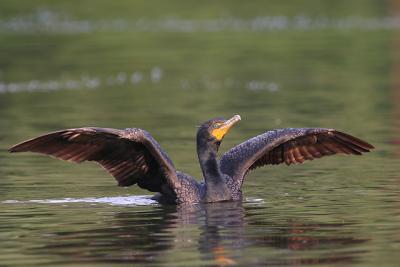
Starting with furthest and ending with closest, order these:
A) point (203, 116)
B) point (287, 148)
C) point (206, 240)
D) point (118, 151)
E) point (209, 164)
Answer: point (203, 116) → point (287, 148) → point (209, 164) → point (118, 151) → point (206, 240)

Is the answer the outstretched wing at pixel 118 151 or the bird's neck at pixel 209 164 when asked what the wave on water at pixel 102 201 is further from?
the bird's neck at pixel 209 164

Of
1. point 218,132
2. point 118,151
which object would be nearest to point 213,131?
point 218,132

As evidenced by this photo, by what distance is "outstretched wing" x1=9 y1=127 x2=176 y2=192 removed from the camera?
1606 centimetres

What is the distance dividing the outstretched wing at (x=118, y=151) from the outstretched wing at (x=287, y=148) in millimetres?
1013

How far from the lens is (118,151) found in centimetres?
1672

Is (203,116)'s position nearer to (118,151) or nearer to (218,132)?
(218,132)

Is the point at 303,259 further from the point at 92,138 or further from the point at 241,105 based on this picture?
the point at 241,105

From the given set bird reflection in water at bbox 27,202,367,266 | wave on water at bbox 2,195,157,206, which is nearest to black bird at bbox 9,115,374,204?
wave on water at bbox 2,195,157,206

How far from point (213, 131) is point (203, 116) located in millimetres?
9021

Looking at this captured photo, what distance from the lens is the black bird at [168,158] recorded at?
16203 mm

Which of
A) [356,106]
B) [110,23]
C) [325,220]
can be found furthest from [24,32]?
[325,220]

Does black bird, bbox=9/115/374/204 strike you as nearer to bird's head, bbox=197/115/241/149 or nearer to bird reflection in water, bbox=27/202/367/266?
bird's head, bbox=197/115/241/149

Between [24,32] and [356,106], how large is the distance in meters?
24.8

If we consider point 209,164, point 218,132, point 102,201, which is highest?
point 218,132
